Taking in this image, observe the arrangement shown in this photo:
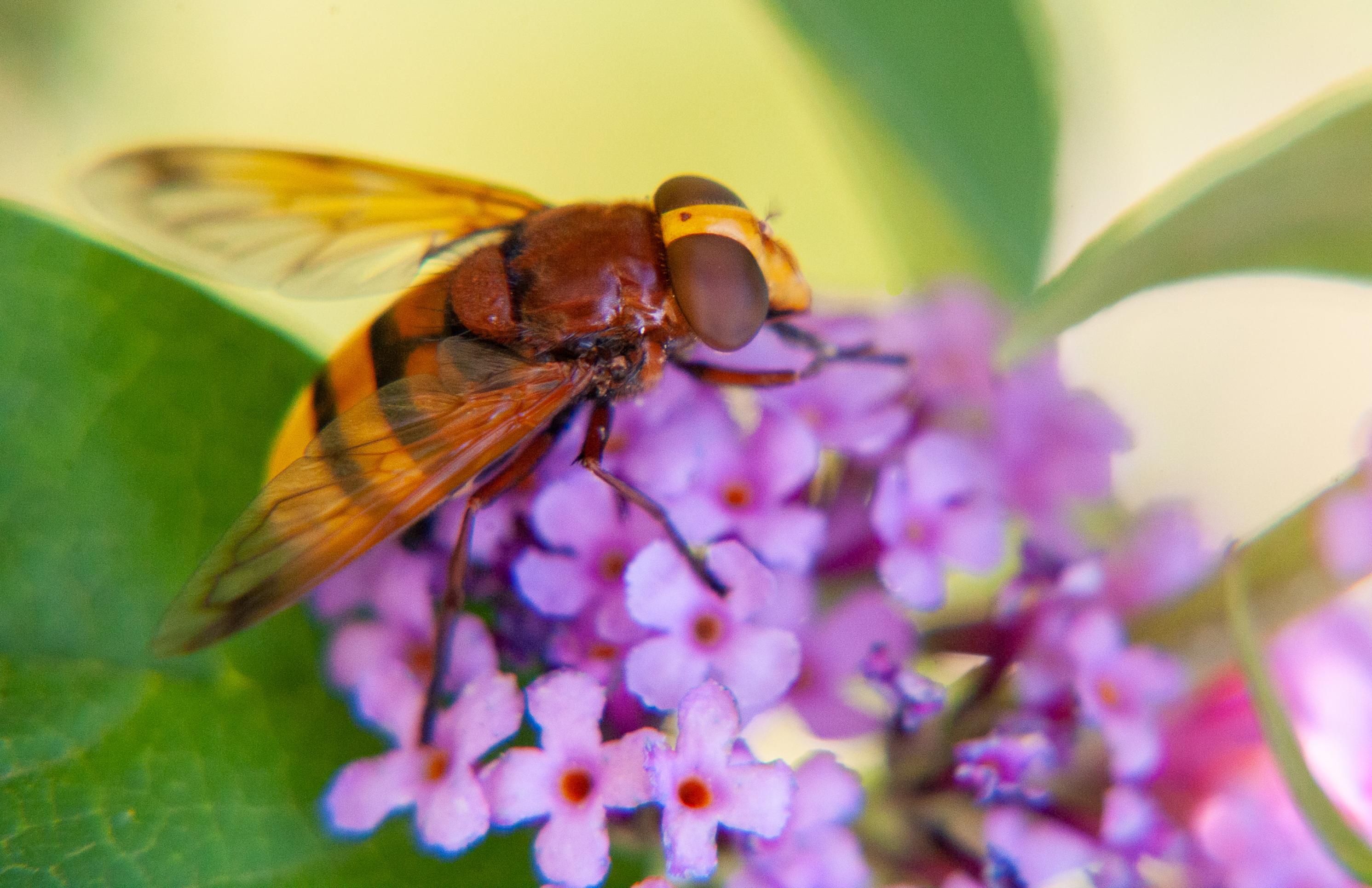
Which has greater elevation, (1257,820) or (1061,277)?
(1061,277)

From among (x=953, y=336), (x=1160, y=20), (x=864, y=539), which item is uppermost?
(x=1160, y=20)

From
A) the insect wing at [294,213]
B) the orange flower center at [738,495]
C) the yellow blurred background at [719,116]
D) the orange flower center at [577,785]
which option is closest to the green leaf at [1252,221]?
the orange flower center at [738,495]

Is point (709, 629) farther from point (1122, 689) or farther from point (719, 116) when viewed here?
point (719, 116)

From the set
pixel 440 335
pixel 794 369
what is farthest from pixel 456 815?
pixel 794 369

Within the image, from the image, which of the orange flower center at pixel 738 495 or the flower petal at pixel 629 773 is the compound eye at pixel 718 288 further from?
the flower petal at pixel 629 773

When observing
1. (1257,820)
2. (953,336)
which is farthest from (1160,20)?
(1257,820)

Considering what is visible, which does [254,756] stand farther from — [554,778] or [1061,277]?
[1061,277]
